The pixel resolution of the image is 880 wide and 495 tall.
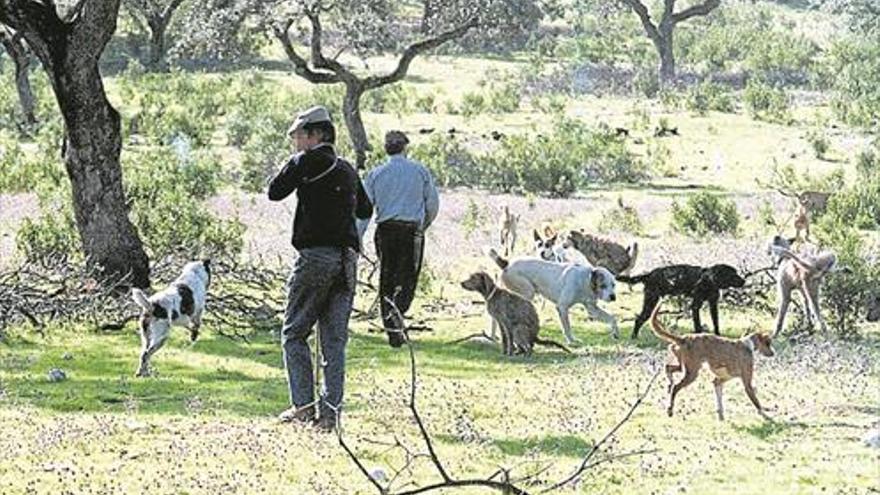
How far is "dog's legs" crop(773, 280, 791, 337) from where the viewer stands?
1379 centimetres

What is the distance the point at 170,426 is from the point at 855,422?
423 cm

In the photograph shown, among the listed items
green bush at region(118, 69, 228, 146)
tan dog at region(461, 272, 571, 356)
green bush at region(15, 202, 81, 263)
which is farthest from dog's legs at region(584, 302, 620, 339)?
green bush at region(118, 69, 228, 146)

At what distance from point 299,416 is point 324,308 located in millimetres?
A: 691

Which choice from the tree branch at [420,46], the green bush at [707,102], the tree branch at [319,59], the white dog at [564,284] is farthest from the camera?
the green bush at [707,102]

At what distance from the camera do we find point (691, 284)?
13.7 m

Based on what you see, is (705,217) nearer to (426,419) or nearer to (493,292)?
(493,292)

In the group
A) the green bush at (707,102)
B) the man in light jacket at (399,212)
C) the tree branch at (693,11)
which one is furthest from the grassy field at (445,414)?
the tree branch at (693,11)

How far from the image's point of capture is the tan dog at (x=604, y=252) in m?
16.6

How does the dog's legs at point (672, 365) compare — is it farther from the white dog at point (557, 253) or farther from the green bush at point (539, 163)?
the green bush at point (539, 163)

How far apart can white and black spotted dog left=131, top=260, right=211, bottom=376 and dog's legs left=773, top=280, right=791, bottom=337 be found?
16.3ft

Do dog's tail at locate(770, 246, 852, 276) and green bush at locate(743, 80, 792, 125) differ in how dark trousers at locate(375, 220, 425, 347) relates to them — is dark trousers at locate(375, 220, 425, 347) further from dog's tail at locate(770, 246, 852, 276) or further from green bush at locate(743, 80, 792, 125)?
green bush at locate(743, 80, 792, 125)

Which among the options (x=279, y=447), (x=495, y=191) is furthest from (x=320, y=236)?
(x=495, y=191)

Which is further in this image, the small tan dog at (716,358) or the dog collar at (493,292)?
the dog collar at (493,292)

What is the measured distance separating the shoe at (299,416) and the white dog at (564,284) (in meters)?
4.42
